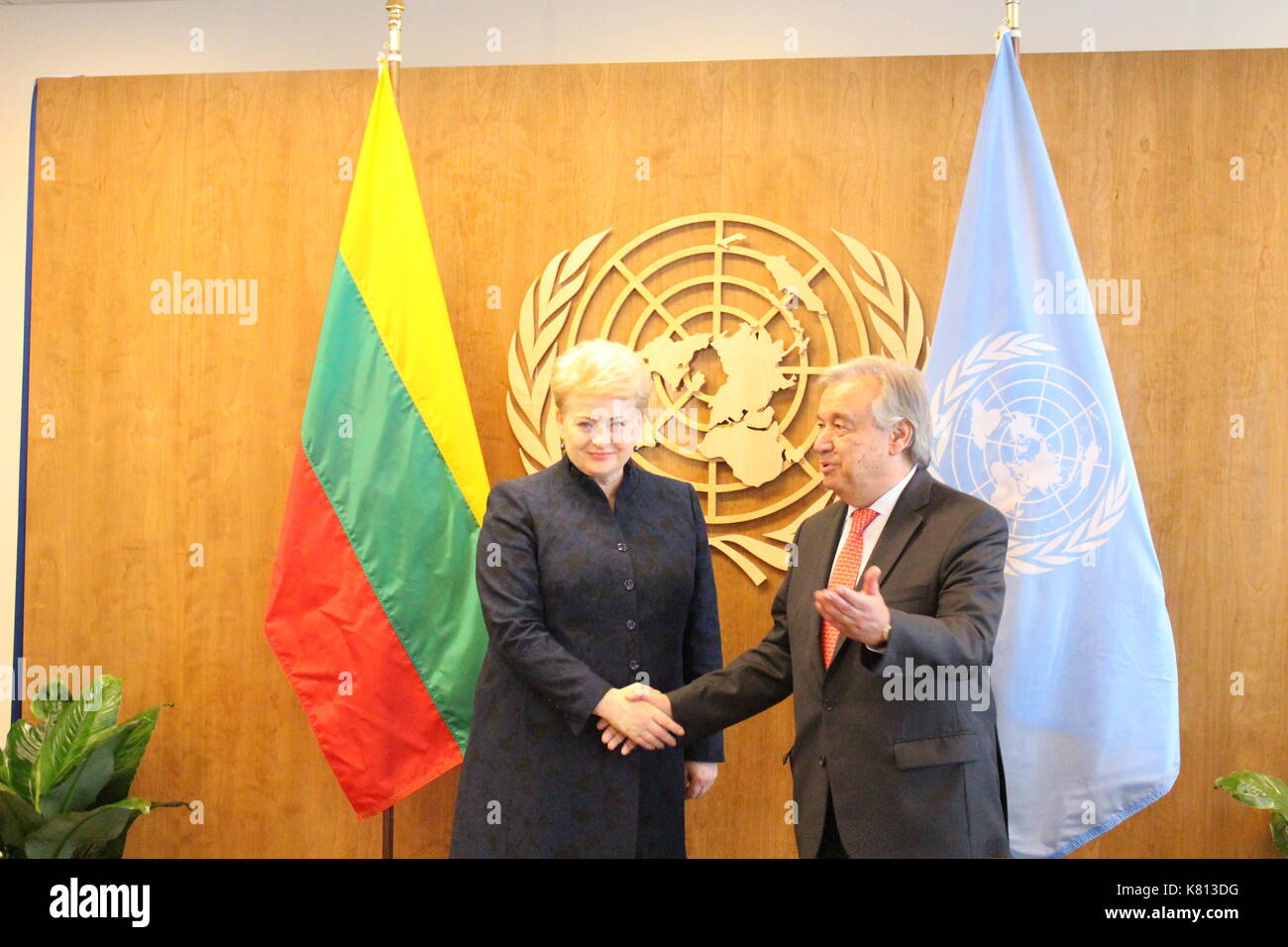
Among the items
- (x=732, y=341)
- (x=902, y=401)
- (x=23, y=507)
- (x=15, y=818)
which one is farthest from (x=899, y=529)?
(x=23, y=507)

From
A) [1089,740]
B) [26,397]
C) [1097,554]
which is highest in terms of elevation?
[26,397]

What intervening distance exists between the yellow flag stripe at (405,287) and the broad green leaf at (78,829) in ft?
3.86

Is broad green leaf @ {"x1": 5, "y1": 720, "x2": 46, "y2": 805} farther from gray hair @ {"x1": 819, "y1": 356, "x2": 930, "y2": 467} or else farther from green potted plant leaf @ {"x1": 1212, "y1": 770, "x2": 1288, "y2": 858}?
green potted plant leaf @ {"x1": 1212, "y1": 770, "x2": 1288, "y2": 858}

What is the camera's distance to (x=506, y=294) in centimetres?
324

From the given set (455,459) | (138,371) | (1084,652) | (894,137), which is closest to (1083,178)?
(894,137)

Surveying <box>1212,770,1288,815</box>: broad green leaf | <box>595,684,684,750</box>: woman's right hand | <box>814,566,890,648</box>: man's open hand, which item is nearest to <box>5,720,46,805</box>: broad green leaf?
<box>595,684,684,750</box>: woman's right hand

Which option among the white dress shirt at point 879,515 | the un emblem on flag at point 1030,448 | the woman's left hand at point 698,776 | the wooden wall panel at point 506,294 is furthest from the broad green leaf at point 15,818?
the un emblem on flag at point 1030,448

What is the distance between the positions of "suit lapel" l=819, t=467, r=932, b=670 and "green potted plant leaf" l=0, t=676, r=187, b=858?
1987 mm

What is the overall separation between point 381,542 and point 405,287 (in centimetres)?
70

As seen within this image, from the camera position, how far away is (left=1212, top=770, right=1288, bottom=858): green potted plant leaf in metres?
2.75

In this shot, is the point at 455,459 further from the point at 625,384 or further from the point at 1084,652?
the point at 1084,652

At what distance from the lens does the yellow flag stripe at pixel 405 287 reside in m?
3.03

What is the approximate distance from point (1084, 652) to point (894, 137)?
150 centimetres

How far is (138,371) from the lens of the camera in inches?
132
